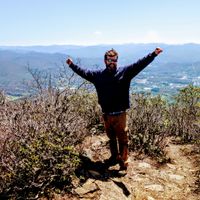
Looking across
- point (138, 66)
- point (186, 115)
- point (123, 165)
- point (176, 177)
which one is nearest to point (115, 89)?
point (138, 66)

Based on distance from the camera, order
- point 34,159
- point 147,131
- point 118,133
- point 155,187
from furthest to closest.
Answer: point 147,131 < point 118,133 < point 155,187 < point 34,159

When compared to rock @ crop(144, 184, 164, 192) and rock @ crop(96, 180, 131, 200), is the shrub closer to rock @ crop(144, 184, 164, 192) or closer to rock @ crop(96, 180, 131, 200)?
rock @ crop(96, 180, 131, 200)

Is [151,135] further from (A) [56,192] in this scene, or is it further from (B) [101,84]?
(A) [56,192]

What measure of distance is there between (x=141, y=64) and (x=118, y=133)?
158 centimetres

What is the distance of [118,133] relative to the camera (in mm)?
7574

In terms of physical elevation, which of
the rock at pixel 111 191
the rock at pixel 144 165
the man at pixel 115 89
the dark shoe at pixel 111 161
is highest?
the man at pixel 115 89

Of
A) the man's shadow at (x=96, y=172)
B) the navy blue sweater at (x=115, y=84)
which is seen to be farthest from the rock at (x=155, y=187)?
the navy blue sweater at (x=115, y=84)

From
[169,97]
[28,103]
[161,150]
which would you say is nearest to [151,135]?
[161,150]

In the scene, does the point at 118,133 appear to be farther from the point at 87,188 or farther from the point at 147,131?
the point at 147,131

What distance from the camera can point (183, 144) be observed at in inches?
422

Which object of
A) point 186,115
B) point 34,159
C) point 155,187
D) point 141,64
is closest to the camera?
point 34,159

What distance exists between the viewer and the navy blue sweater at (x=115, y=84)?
6980 mm

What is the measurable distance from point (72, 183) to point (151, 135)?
346 cm

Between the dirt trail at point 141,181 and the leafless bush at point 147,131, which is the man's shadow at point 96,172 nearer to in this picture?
the dirt trail at point 141,181
